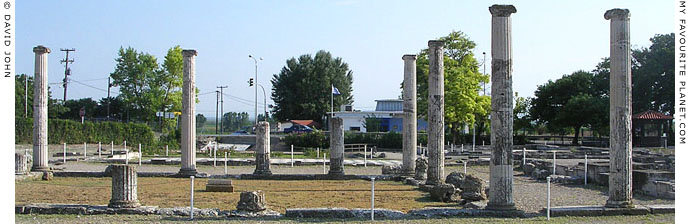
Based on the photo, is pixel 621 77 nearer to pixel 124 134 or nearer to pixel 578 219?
pixel 578 219

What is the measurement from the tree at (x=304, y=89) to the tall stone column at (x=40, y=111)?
5921 centimetres

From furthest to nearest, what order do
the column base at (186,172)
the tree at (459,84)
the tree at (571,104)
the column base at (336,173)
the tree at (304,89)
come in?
the tree at (304,89) < the tree at (571,104) < the tree at (459,84) < the column base at (336,173) < the column base at (186,172)

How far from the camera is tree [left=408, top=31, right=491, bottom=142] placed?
47.7 meters

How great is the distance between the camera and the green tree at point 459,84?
4769 centimetres

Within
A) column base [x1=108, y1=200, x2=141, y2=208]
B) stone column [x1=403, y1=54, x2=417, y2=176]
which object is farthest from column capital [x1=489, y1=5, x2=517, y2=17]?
stone column [x1=403, y1=54, x2=417, y2=176]

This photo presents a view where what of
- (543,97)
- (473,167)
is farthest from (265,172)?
(543,97)

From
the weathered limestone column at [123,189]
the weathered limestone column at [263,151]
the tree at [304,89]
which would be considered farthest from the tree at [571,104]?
the weathered limestone column at [123,189]

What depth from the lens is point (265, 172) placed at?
25641 millimetres

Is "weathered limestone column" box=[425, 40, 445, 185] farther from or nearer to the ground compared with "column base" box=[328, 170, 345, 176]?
farther from the ground

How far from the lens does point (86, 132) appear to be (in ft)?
158

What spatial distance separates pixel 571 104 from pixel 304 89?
39.4 m

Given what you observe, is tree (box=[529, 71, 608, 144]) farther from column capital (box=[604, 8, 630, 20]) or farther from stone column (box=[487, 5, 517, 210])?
stone column (box=[487, 5, 517, 210])

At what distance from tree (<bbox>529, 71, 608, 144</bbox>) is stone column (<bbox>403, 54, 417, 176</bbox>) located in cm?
3500

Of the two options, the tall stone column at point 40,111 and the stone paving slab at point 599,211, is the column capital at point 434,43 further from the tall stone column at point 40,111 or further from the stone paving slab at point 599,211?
the tall stone column at point 40,111
